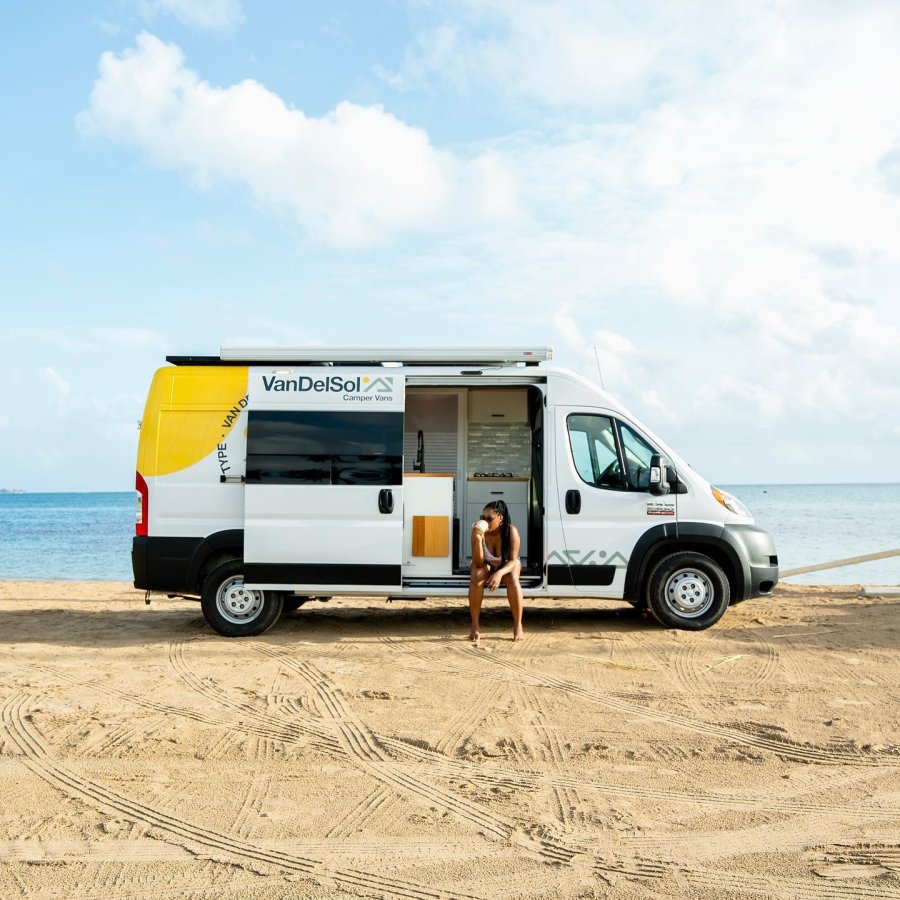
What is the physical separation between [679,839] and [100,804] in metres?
2.77

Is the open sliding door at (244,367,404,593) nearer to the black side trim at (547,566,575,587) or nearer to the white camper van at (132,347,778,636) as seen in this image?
the white camper van at (132,347,778,636)

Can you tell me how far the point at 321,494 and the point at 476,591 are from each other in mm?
1725

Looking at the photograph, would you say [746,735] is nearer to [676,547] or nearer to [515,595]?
[515,595]

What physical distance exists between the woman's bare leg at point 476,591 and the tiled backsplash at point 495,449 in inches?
91.6

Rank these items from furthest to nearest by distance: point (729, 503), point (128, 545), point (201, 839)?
point (128, 545)
point (729, 503)
point (201, 839)

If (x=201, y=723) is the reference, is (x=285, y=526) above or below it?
above

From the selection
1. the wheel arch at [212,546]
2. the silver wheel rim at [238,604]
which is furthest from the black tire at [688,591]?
the wheel arch at [212,546]

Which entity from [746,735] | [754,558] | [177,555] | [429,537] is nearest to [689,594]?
[754,558]

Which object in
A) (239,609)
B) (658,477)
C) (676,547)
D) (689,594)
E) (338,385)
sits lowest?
(239,609)

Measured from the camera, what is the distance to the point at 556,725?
599cm

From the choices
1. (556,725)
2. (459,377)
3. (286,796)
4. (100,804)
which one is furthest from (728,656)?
(100,804)

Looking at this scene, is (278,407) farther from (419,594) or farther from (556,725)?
(556,725)

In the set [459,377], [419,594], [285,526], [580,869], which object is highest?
[459,377]

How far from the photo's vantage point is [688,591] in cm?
916
